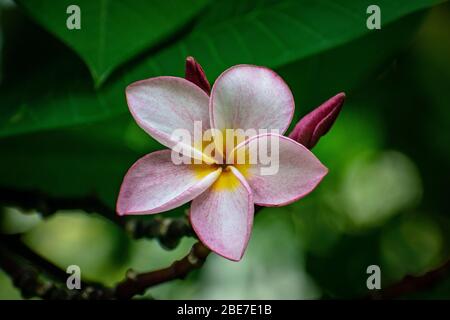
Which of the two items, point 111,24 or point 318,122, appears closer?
point 318,122

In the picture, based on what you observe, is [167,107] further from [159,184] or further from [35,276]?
[35,276]

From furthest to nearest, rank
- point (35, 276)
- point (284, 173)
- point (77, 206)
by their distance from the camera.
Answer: point (77, 206) < point (35, 276) < point (284, 173)

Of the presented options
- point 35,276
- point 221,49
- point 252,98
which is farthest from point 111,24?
point 35,276

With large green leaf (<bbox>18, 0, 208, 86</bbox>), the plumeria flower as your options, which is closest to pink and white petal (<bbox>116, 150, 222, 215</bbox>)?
the plumeria flower

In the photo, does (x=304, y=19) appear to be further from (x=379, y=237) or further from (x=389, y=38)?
(x=379, y=237)

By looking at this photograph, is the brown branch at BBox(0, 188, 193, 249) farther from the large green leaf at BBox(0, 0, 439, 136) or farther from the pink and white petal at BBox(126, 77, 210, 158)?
the pink and white petal at BBox(126, 77, 210, 158)

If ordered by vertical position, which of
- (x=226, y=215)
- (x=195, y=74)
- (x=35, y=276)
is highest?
(x=195, y=74)
